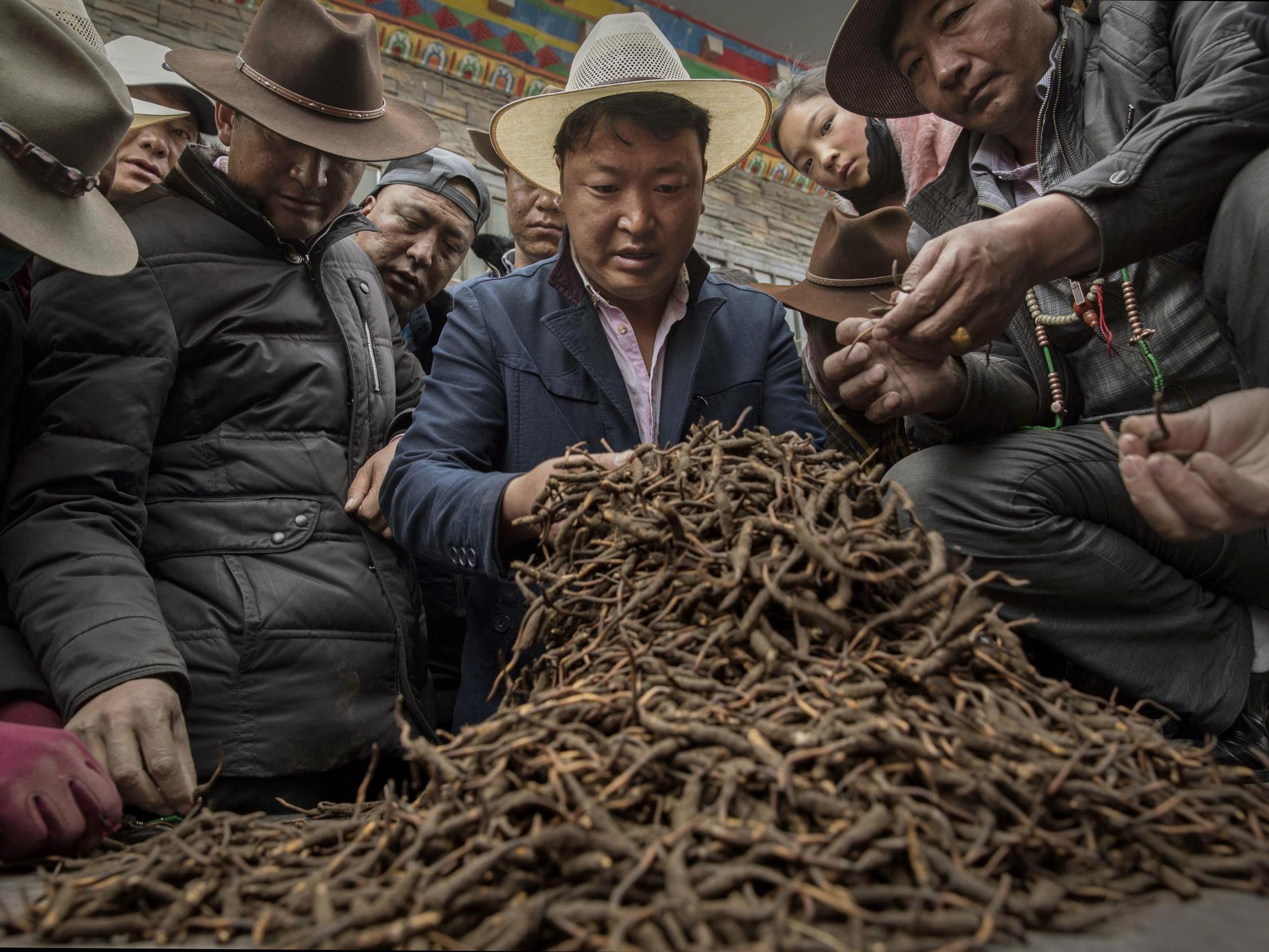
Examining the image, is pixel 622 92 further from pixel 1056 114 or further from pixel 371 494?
pixel 371 494

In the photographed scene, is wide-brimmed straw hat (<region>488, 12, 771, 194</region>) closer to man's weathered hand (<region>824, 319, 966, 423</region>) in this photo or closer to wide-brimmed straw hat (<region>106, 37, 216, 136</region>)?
man's weathered hand (<region>824, 319, 966, 423</region>)

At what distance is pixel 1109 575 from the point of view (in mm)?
2275

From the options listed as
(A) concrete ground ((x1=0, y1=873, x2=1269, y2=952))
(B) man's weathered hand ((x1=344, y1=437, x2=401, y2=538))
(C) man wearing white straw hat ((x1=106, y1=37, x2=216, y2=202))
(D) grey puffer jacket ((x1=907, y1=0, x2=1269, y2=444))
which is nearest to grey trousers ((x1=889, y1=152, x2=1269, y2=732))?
(D) grey puffer jacket ((x1=907, y1=0, x2=1269, y2=444))

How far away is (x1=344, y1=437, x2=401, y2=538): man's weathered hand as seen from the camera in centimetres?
255

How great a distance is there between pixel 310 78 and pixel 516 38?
5.84 m

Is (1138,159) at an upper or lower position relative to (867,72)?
lower

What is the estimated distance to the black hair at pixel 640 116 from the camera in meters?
2.56

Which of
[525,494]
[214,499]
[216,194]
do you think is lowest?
[214,499]

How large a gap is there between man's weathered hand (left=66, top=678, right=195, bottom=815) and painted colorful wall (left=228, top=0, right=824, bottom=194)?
6.49 meters

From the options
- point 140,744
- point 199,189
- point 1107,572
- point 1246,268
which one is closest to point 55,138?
point 199,189

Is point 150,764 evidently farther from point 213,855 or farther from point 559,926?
point 559,926

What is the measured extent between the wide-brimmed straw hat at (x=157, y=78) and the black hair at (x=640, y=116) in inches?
82.1

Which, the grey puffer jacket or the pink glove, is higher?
the grey puffer jacket

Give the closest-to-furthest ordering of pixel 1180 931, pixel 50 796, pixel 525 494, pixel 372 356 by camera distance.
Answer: pixel 1180 931, pixel 50 796, pixel 525 494, pixel 372 356
